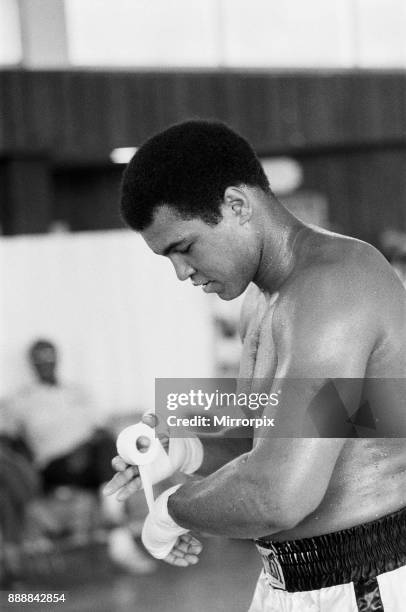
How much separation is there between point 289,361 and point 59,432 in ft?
9.15

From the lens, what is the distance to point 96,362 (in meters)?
4.54

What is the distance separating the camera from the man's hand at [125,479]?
1.35 m

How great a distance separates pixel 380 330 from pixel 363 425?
0.13 m

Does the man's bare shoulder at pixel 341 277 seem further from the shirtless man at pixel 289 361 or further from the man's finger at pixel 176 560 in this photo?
the man's finger at pixel 176 560

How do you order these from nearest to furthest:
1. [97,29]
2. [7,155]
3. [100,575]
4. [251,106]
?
1. [100,575]
2. [7,155]
3. [97,29]
4. [251,106]

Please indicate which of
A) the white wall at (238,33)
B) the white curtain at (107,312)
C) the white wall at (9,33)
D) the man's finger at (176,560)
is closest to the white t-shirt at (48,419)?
the white curtain at (107,312)

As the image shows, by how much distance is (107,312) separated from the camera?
4.62m

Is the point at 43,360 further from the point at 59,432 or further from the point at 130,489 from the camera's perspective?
the point at 130,489

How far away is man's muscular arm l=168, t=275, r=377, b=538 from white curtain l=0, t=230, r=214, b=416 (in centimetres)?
328

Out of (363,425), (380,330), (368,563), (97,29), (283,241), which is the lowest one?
(368,563)

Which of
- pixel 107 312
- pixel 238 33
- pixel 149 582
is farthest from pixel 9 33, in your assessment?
pixel 149 582

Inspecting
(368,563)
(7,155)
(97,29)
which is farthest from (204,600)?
(97,29)

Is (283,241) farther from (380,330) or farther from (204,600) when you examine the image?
(204,600)

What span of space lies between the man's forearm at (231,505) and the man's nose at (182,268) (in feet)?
0.85
